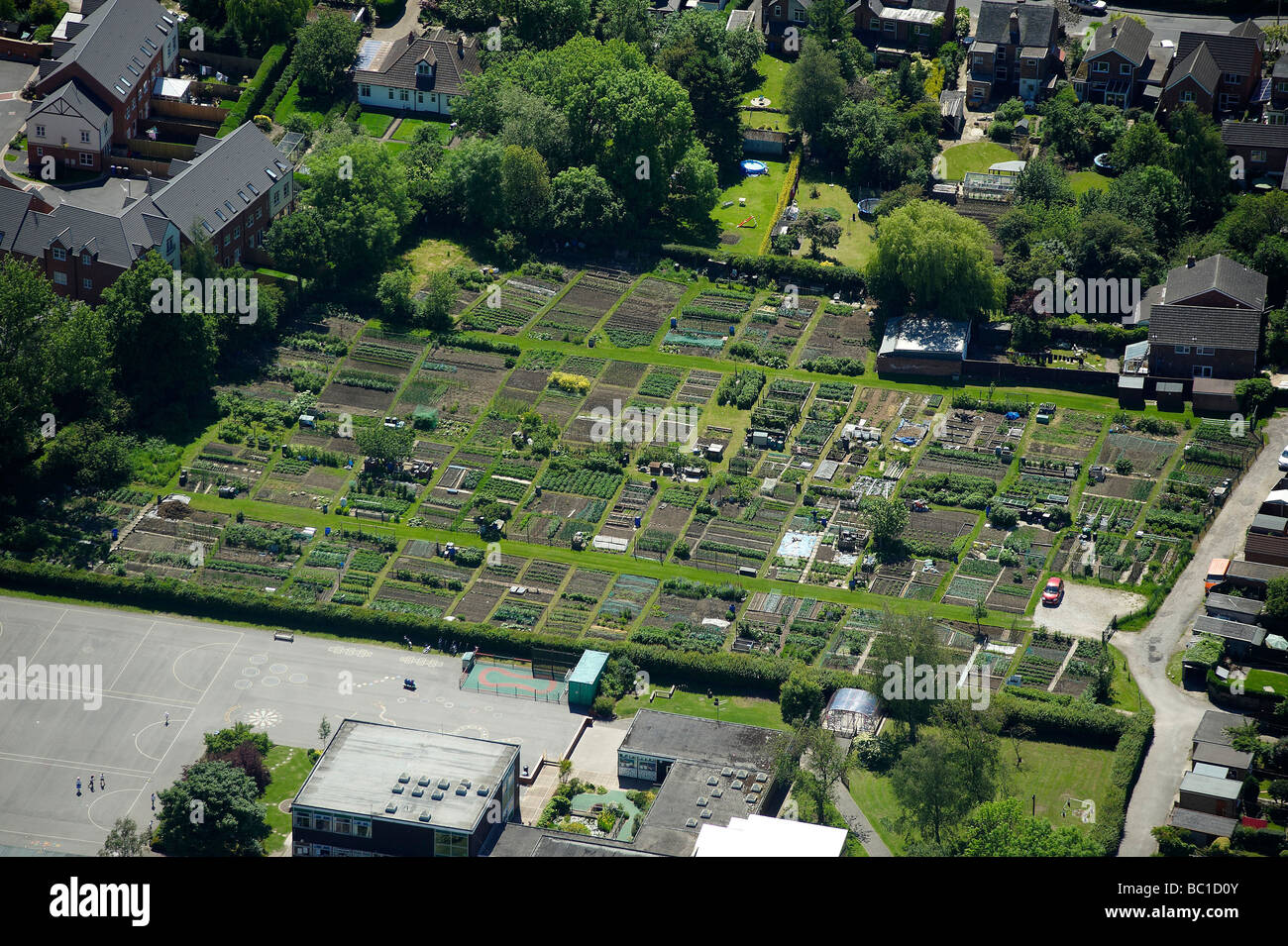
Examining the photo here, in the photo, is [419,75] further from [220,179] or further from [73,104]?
[73,104]

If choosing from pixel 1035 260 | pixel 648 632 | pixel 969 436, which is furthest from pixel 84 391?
pixel 1035 260

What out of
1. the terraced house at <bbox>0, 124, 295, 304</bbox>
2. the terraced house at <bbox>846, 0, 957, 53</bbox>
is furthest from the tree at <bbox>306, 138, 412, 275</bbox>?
the terraced house at <bbox>846, 0, 957, 53</bbox>

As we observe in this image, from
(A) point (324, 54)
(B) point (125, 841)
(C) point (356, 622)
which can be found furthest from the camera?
(A) point (324, 54)

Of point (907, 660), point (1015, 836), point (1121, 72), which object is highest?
point (1121, 72)

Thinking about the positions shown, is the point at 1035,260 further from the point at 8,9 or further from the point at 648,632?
the point at 8,9

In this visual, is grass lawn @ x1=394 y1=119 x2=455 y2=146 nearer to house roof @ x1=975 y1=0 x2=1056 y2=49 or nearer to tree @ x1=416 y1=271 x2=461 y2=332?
tree @ x1=416 y1=271 x2=461 y2=332

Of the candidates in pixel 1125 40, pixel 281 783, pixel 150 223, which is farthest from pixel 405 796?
pixel 1125 40

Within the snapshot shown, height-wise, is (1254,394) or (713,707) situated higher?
(1254,394)
